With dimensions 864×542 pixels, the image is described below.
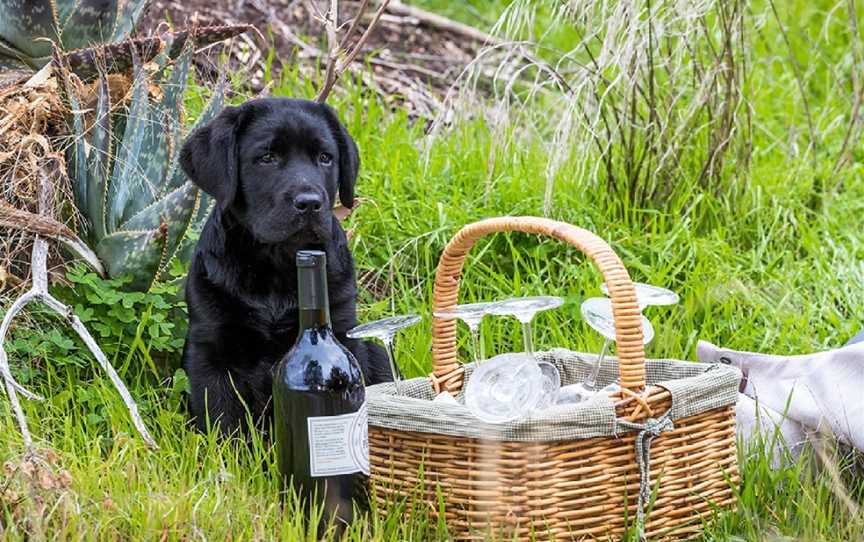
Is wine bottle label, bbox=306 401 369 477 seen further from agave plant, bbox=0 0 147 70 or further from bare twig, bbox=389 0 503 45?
bare twig, bbox=389 0 503 45

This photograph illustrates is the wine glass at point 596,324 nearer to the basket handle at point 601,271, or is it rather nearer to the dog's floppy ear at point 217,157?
the basket handle at point 601,271

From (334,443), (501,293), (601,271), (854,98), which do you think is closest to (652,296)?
(601,271)

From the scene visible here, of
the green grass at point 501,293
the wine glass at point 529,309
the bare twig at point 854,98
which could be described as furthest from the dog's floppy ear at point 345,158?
the bare twig at point 854,98

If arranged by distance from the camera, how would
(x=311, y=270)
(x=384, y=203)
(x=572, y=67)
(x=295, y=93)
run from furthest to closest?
1. (x=572, y=67)
2. (x=295, y=93)
3. (x=384, y=203)
4. (x=311, y=270)

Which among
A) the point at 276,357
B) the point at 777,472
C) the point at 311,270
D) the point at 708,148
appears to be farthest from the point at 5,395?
the point at 708,148

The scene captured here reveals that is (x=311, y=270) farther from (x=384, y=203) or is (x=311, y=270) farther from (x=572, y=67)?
(x=572, y=67)

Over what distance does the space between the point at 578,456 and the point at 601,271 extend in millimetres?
395

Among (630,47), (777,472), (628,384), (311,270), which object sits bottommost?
(777,472)

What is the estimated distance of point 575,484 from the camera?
253 centimetres

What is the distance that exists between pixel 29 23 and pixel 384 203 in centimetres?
138

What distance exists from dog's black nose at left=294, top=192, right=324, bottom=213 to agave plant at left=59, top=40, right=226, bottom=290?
59 cm

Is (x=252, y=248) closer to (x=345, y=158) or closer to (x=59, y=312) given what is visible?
(x=345, y=158)

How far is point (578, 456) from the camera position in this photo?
2.54m

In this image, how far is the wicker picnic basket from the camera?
2514 mm
